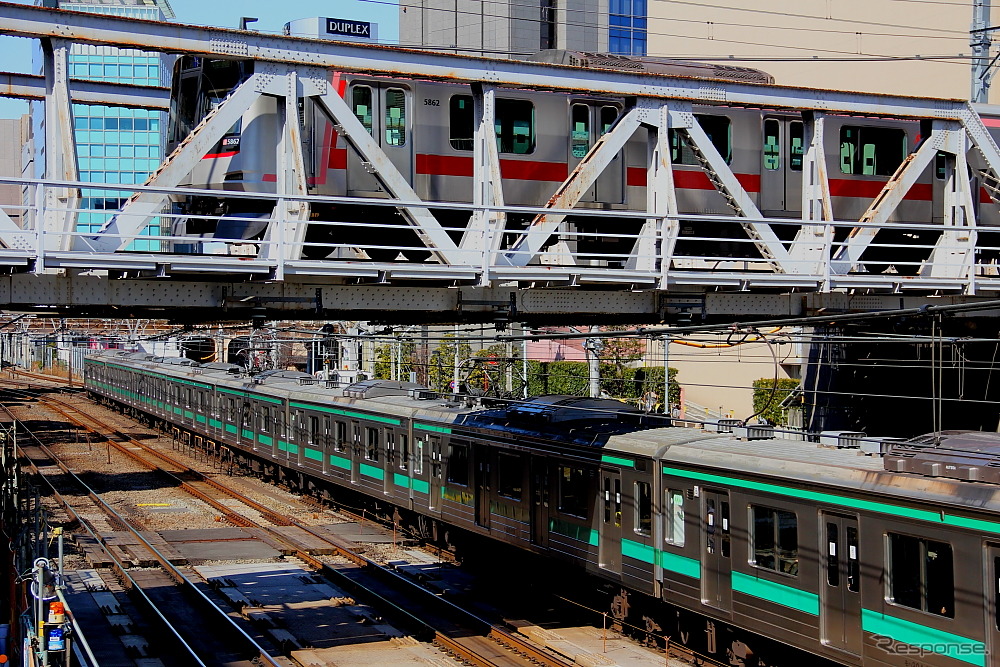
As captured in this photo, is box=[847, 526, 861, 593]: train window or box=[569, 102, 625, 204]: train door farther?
box=[569, 102, 625, 204]: train door

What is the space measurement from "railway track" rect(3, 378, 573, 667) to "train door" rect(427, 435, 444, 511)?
1334 mm

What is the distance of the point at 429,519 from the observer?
19531mm

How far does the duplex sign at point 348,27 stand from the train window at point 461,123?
6653 cm

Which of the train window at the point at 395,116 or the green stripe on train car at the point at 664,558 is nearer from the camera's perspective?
the green stripe on train car at the point at 664,558

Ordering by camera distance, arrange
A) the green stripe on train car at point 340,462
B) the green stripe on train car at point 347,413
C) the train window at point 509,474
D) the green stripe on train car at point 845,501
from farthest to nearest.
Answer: the green stripe on train car at point 340,462 < the green stripe on train car at point 347,413 < the train window at point 509,474 < the green stripe on train car at point 845,501

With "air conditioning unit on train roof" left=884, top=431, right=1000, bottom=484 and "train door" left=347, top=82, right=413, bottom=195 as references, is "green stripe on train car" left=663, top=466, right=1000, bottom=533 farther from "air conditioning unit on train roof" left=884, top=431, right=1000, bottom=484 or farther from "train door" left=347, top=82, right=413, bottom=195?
"train door" left=347, top=82, right=413, bottom=195

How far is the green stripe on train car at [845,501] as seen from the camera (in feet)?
28.1

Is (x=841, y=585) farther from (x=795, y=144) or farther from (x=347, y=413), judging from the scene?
(x=347, y=413)

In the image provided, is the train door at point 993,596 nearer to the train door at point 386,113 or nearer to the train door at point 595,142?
the train door at point 595,142

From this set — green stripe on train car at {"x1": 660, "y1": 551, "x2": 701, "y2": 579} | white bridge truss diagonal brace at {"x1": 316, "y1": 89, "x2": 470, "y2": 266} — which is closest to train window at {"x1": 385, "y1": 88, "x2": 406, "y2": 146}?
white bridge truss diagonal brace at {"x1": 316, "y1": 89, "x2": 470, "y2": 266}

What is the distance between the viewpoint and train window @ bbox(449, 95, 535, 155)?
46.1ft

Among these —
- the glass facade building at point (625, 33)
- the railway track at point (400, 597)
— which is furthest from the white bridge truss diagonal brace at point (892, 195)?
the glass facade building at point (625, 33)

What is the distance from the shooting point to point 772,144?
1645cm

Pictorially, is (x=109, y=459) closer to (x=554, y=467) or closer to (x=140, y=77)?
(x=554, y=467)
